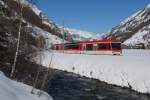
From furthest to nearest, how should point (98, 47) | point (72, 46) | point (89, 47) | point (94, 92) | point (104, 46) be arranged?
point (72, 46) < point (89, 47) < point (98, 47) < point (104, 46) < point (94, 92)

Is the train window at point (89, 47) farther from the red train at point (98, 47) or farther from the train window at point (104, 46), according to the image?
the train window at point (104, 46)

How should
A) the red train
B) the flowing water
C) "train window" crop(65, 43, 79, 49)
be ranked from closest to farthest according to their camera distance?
the flowing water < the red train < "train window" crop(65, 43, 79, 49)

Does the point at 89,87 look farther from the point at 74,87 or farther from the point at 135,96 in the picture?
the point at 135,96

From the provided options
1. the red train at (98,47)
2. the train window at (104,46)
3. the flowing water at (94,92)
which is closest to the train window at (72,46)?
the red train at (98,47)

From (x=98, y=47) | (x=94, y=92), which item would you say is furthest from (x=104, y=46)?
(x=94, y=92)

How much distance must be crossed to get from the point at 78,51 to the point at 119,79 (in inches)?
1596

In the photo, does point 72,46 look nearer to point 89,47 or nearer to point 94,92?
point 89,47

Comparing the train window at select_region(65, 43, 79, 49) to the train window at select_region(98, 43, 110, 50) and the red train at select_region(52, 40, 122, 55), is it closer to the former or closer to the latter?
the red train at select_region(52, 40, 122, 55)

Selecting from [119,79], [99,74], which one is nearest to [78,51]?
[99,74]

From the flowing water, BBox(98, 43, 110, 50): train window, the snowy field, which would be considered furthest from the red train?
the flowing water

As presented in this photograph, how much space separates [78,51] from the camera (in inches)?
2899


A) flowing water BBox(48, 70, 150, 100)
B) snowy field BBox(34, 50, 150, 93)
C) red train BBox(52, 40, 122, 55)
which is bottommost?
flowing water BBox(48, 70, 150, 100)

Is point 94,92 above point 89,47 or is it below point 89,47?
below

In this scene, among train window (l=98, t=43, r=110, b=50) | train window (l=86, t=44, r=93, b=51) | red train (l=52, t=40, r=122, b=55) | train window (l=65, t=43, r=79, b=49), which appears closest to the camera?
red train (l=52, t=40, r=122, b=55)
